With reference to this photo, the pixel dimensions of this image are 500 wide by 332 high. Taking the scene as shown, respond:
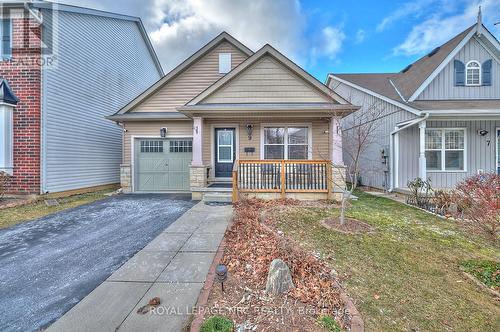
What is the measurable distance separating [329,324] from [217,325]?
1.11 m

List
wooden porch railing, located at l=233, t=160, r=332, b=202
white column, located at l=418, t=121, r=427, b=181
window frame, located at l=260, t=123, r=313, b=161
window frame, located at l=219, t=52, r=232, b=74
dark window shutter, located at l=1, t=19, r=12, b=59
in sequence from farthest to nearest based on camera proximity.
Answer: window frame, located at l=219, t=52, r=232, b=74, window frame, located at l=260, t=123, r=313, b=161, white column, located at l=418, t=121, r=427, b=181, dark window shutter, located at l=1, t=19, r=12, b=59, wooden porch railing, located at l=233, t=160, r=332, b=202

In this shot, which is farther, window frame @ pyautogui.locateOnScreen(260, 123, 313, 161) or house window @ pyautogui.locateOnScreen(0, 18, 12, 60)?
window frame @ pyautogui.locateOnScreen(260, 123, 313, 161)

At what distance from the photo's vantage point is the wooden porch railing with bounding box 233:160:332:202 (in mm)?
8094

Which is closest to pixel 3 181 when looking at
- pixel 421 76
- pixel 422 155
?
pixel 422 155

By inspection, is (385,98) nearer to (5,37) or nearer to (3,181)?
(3,181)

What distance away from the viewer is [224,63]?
1136 centimetres

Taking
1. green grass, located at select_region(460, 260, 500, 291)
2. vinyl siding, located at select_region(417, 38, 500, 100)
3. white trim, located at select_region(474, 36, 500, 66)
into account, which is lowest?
green grass, located at select_region(460, 260, 500, 291)

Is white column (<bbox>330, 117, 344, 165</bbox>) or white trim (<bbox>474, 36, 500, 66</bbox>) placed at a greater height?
white trim (<bbox>474, 36, 500, 66</bbox>)

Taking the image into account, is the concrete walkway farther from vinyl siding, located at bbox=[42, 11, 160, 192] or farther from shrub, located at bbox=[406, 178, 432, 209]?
vinyl siding, located at bbox=[42, 11, 160, 192]

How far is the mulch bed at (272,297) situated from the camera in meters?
2.48

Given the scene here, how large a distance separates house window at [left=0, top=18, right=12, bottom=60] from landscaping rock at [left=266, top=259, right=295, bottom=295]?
39.8 feet

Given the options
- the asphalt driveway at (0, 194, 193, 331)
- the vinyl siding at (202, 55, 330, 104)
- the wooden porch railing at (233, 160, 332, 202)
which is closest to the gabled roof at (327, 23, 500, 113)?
the vinyl siding at (202, 55, 330, 104)

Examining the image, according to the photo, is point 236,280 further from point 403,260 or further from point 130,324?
point 403,260

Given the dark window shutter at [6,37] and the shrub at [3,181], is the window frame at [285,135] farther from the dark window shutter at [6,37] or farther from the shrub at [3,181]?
the dark window shutter at [6,37]
